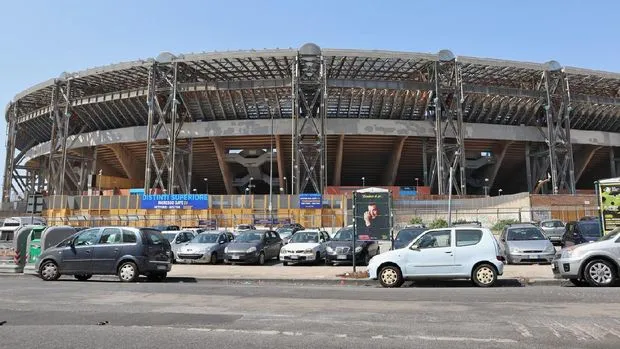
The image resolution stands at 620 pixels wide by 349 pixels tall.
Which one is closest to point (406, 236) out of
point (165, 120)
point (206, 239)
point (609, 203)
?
point (609, 203)

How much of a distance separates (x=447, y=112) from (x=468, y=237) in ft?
127

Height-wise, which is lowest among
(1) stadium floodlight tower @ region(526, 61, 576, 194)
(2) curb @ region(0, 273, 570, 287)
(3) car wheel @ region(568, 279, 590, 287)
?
(2) curb @ region(0, 273, 570, 287)

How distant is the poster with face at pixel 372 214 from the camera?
14.5m

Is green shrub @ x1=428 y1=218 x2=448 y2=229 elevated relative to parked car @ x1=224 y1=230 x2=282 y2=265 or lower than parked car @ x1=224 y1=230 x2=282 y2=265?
elevated

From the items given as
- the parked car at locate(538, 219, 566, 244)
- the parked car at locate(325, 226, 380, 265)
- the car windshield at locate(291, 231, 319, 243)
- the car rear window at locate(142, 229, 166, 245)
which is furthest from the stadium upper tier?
the car rear window at locate(142, 229, 166, 245)

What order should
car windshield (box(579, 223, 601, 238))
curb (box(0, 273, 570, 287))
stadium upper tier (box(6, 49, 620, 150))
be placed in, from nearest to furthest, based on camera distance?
curb (box(0, 273, 570, 287)) < car windshield (box(579, 223, 601, 238)) < stadium upper tier (box(6, 49, 620, 150))

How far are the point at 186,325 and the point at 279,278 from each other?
713 centimetres

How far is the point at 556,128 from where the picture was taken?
50.8 metres

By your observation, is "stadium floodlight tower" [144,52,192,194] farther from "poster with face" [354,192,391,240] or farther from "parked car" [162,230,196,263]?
"poster with face" [354,192,391,240]

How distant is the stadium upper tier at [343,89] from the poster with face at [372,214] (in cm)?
3034

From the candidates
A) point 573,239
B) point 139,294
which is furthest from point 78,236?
point 573,239

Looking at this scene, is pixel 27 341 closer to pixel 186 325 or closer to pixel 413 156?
pixel 186 325

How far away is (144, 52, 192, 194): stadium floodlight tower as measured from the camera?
4650 cm

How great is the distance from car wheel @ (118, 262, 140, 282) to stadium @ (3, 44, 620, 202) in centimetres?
3264
